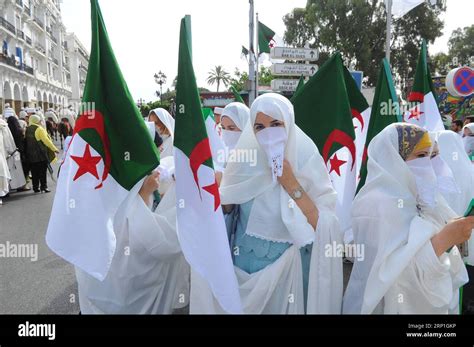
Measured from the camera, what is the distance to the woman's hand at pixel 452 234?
6.52 ft

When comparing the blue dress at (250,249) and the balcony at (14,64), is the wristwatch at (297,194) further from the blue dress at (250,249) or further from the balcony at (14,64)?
the balcony at (14,64)

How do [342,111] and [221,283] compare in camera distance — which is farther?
[342,111]

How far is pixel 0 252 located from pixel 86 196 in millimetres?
3477

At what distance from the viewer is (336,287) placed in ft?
7.54

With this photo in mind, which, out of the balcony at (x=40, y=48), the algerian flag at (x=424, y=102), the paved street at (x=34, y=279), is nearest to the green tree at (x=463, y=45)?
the algerian flag at (x=424, y=102)

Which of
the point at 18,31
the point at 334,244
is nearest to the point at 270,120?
the point at 334,244

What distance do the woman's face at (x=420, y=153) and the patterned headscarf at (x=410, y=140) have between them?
0.01m

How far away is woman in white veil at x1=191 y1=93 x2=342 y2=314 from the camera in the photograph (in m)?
2.22

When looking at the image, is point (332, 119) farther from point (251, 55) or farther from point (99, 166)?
point (251, 55)

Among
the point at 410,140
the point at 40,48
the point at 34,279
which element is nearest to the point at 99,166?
the point at 410,140

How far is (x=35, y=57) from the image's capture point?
164ft

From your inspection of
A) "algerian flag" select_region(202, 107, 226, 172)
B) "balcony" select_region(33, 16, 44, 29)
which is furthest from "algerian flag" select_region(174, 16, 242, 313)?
"balcony" select_region(33, 16, 44, 29)

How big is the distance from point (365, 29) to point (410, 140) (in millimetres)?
28634

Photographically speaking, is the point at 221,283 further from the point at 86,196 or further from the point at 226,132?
the point at 226,132
